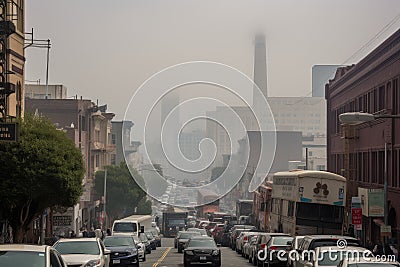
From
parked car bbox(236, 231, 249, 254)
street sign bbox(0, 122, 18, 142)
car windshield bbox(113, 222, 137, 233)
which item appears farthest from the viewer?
car windshield bbox(113, 222, 137, 233)

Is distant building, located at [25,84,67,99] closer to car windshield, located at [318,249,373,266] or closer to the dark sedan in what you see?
the dark sedan

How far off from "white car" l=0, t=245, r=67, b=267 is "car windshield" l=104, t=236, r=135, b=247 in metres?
19.9

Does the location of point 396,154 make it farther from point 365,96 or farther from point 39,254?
point 39,254

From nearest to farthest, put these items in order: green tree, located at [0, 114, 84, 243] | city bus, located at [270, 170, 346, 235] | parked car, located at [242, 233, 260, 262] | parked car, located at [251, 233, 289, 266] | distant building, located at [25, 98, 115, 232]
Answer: parked car, located at [251, 233, 289, 266] < green tree, located at [0, 114, 84, 243] < city bus, located at [270, 170, 346, 235] < parked car, located at [242, 233, 260, 262] < distant building, located at [25, 98, 115, 232]

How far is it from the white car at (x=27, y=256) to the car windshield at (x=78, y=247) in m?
10.7

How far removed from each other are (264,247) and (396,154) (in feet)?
56.8

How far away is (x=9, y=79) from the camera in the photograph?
44531mm

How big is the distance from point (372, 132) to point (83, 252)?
1412 inches

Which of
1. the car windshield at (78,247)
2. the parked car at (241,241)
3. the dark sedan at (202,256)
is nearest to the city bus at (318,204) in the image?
the dark sedan at (202,256)

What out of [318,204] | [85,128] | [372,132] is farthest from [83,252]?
[85,128]

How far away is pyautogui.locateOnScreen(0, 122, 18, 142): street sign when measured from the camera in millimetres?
34347

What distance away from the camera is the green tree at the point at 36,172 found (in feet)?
134

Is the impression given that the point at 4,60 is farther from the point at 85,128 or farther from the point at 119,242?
the point at 85,128

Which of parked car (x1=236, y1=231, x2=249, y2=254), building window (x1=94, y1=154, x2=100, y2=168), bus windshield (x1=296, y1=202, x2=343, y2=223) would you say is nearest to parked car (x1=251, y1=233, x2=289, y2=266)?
bus windshield (x1=296, y1=202, x2=343, y2=223)
